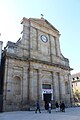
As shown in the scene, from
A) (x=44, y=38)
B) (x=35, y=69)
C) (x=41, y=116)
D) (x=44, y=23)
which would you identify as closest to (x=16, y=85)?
(x=35, y=69)

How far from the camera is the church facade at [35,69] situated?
70.8 feet

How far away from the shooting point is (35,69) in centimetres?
2464

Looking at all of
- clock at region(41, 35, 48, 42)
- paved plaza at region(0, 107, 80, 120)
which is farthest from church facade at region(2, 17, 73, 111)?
paved plaza at region(0, 107, 80, 120)

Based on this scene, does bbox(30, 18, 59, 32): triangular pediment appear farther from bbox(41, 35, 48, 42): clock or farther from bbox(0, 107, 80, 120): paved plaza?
bbox(0, 107, 80, 120): paved plaza

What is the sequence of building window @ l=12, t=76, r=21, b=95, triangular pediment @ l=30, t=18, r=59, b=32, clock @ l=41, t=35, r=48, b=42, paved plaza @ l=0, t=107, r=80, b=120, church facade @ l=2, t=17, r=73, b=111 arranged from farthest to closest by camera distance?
1. triangular pediment @ l=30, t=18, r=59, b=32
2. clock @ l=41, t=35, r=48, b=42
3. building window @ l=12, t=76, r=21, b=95
4. church facade @ l=2, t=17, r=73, b=111
5. paved plaza @ l=0, t=107, r=80, b=120

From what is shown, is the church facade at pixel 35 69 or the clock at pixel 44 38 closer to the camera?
the church facade at pixel 35 69

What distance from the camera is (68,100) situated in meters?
27.8

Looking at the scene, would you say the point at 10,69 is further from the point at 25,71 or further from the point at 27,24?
the point at 27,24

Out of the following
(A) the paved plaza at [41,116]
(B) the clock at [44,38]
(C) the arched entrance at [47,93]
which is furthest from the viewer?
(B) the clock at [44,38]

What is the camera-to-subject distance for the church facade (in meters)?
21.6

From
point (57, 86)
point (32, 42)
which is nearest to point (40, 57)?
point (32, 42)

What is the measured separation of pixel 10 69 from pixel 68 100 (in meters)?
12.7

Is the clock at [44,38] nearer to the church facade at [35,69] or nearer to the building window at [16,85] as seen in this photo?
the church facade at [35,69]

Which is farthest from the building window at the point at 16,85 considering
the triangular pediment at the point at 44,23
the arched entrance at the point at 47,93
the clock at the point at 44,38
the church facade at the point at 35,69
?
the triangular pediment at the point at 44,23
